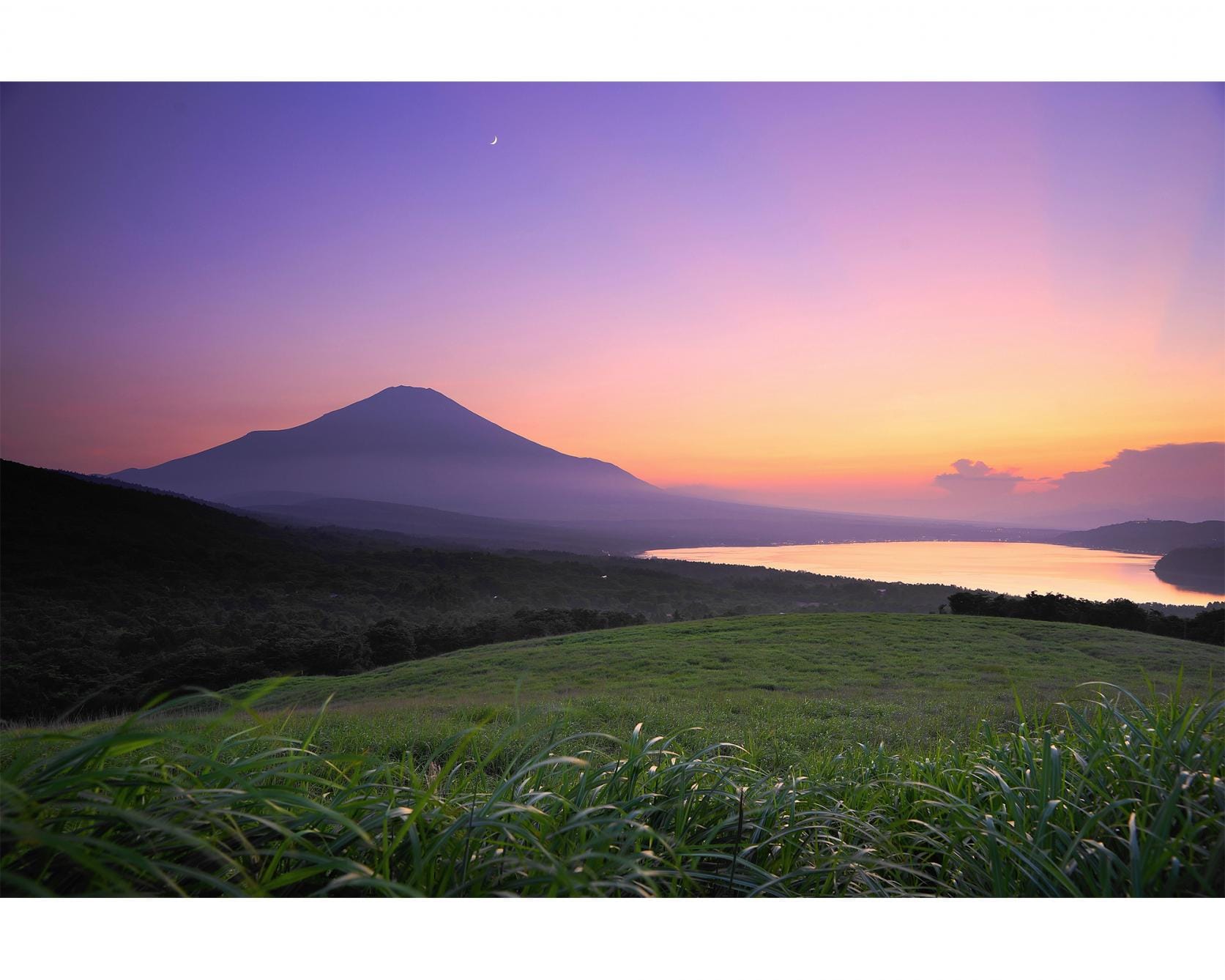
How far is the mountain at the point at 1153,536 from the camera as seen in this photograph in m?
8.49

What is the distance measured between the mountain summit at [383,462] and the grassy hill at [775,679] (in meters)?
23.6

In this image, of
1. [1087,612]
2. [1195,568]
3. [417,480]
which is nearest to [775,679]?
[1195,568]

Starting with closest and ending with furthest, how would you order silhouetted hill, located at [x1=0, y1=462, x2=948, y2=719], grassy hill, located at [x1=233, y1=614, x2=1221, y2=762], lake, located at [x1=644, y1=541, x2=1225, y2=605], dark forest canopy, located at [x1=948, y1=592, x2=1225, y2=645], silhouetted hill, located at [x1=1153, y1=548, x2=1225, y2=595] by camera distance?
grassy hill, located at [x1=233, y1=614, x2=1221, y2=762] → silhouetted hill, located at [x1=1153, y1=548, x2=1225, y2=595] → dark forest canopy, located at [x1=948, y1=592, x2=1225, y2=645] → lake, located at [x1=644, y1=541, x2=1225, y2=605] → silhouetted hill, located at [x1=0, y1=462, x2=948, y2=719]

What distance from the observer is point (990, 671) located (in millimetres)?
9258

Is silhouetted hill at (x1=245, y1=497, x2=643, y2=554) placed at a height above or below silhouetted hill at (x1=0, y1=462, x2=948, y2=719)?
above

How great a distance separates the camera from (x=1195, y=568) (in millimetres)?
10648

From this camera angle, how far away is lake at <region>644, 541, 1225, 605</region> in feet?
45.7

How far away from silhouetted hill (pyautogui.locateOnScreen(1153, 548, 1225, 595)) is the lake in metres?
0.19
